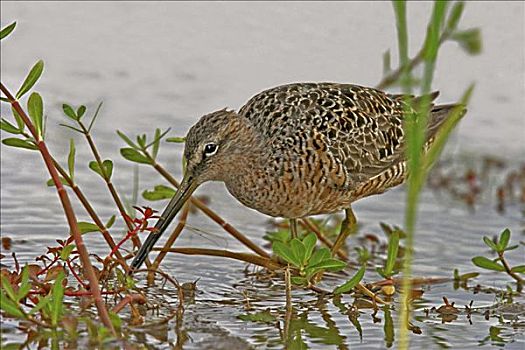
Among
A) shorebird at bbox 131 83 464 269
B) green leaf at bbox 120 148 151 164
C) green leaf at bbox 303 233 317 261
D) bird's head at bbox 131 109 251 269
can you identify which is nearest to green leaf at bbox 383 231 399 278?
green leaf at bbox 303 233 317 261

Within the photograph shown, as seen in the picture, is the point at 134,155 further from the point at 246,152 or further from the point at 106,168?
the point at 246,152

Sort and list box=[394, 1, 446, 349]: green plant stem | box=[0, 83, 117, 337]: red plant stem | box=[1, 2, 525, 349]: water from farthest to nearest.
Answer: box=[1, 2, 525, 349]: water < box=[0, 83, 117, 337]: red plant stem < box=[394, 1, 446, 349]: green plant stem

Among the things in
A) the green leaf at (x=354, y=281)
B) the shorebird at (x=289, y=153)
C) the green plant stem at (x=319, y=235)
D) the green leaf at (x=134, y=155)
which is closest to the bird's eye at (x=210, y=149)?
the shorebird at (x=289, y=153)

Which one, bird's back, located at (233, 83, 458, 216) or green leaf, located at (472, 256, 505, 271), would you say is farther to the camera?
bird's back, located at (233, 83, 458, 216)

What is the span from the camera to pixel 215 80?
25.8 feet

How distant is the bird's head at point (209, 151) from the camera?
5020 mm

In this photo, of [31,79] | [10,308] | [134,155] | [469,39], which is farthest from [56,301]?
[469,39]

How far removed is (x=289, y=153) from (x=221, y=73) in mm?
2798

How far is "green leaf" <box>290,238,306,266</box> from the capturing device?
436cm

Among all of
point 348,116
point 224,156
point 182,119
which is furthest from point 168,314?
point 182,119

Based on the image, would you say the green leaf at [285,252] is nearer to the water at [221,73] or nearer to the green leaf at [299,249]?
the green leaf at [299,249]

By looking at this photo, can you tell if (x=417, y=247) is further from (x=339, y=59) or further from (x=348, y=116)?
(x=339, y=59)

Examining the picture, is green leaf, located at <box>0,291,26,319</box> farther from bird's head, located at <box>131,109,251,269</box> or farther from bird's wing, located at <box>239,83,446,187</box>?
bird's wing, located at <box>239,83,446,187</box>

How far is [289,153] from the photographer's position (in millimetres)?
5203
